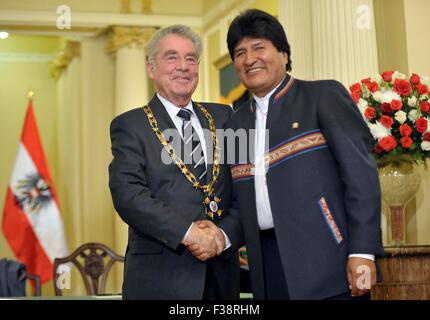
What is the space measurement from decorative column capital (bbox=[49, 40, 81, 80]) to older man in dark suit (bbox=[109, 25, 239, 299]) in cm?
777

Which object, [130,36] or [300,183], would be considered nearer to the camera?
[300,183]

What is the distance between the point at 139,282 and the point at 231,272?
0.37 m

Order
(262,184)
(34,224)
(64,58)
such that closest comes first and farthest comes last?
(262,184)
(34,224)
(64,58)

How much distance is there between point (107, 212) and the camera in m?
10.2

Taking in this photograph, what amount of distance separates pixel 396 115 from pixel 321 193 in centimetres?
144

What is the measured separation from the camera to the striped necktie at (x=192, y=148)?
3.03 metres

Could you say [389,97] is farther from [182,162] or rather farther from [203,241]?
[203,241]

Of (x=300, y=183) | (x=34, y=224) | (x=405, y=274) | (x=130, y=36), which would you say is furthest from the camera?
(x=130, y=36)

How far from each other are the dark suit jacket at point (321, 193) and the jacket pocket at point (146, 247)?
0.37 meters

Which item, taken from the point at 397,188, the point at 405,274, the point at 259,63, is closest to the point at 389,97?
the point at 397,188

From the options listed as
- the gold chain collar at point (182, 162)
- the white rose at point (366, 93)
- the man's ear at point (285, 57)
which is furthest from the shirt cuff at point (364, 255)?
the white rose at point (366, 93)

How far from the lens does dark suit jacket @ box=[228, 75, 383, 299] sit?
8.66 feet

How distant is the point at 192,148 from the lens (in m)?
3.06

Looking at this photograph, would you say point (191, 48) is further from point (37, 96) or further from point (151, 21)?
point (37, 96)
